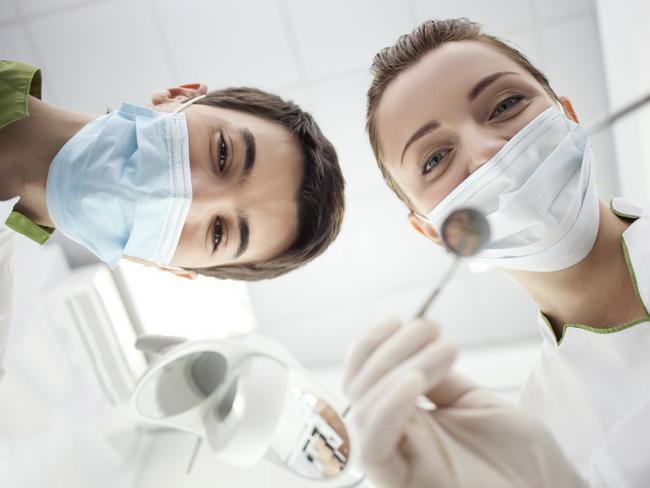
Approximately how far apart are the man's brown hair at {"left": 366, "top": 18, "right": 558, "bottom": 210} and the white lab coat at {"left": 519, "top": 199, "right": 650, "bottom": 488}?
0.48 metres

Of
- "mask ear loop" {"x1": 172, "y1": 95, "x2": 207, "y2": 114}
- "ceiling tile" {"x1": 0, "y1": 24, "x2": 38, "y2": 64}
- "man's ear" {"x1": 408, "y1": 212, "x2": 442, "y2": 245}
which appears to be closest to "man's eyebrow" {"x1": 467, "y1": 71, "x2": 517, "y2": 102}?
"man's ear" {"x1": 408, "y1": 212, "x2": 442, "y2": 245}

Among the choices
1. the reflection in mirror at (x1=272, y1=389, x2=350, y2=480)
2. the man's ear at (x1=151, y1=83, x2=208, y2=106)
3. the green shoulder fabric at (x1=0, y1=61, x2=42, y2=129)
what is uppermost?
the green shoulder fabric at (x1=0, y1=61, x2=42, y2=129)

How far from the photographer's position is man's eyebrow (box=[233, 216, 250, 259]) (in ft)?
4.58

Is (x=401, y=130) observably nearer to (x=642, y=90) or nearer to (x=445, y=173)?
(x=445, y=173)

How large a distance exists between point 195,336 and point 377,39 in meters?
1.41

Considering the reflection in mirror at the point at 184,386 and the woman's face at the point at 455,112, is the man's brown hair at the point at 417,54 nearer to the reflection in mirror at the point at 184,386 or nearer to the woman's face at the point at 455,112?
the woman's face at the point at 455,112

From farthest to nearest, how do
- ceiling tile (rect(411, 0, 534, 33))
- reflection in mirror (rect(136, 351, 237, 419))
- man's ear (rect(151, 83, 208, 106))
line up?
ceiling tile (rect(411, 0, 534, 33))
reflection in mirror (rect(136, 351, 237, 419))
man's ear (rect(151, 83, 208, 106))

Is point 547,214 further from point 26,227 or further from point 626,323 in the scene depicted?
point 26,227

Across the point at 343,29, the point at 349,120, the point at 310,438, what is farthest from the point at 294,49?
the point at 310,438

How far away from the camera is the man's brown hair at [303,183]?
5.03 ft

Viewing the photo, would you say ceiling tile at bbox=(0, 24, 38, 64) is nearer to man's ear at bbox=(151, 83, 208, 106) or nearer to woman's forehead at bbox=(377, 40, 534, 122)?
man's ear at bbox=(151, 83, 208, 106)

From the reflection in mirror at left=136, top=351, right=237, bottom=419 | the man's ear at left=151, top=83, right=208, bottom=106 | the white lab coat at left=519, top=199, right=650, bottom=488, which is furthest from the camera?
the reflection in mirror at left=136, top=351, right=237, bottom=419

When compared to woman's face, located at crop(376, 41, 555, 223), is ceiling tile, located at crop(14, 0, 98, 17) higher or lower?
higher

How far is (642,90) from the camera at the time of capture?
1823 mm
